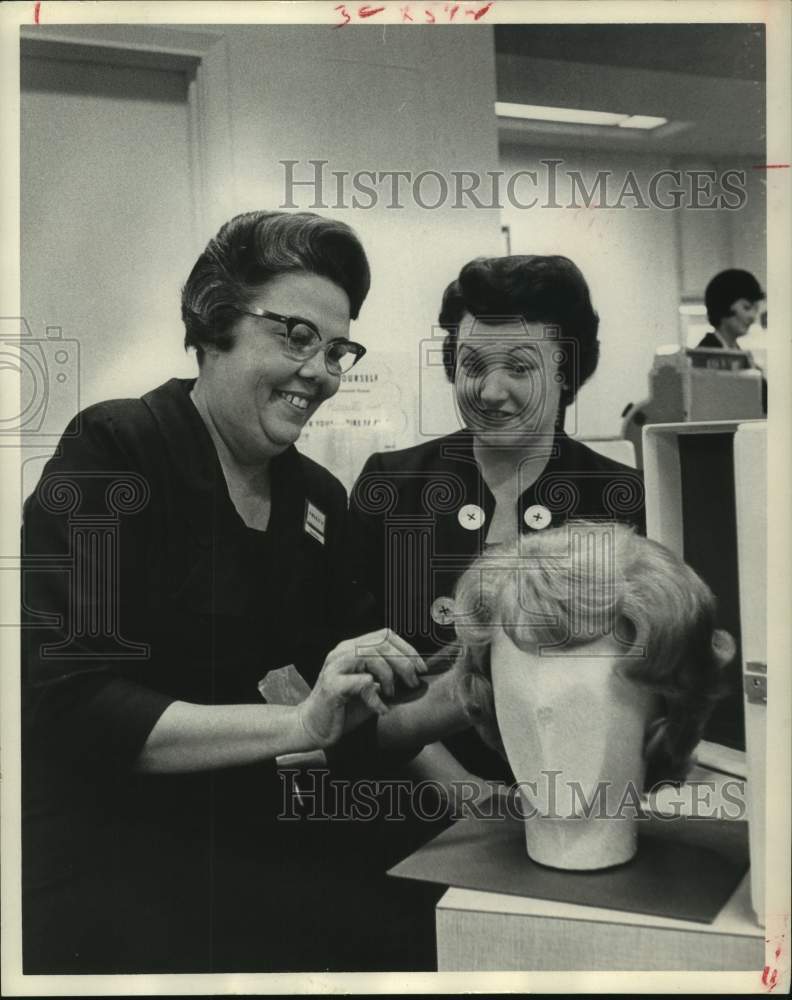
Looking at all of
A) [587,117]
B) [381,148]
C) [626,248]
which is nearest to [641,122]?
[587,117]

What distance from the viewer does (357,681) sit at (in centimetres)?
185

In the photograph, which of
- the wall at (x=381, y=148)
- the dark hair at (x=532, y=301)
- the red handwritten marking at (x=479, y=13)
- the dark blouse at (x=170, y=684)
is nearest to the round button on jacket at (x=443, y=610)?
the dark blouse at (x=170, y=684)

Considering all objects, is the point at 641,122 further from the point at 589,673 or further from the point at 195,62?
the point at 589,673

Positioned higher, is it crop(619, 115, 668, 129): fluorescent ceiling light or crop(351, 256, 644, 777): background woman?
crop(619, 115, 668, 129): fluorescent ceiling light

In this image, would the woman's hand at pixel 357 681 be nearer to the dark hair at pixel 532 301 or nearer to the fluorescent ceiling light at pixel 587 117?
the dark hair at pixel 532 301

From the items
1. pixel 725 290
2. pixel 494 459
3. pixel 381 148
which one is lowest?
pixel 494 459

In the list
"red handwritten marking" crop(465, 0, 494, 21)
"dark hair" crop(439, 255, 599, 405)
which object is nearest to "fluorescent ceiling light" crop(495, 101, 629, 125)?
"red handwritten marking" crop(465, 0, 494, 21)

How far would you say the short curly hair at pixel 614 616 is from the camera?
1719 millimetres

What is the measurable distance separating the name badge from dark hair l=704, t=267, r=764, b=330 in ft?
2.86

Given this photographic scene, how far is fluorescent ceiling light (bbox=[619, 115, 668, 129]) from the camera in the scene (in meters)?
1.89

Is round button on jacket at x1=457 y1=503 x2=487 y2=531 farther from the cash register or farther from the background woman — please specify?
the cash register

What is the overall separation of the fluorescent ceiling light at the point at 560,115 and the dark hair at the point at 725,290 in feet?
1.24

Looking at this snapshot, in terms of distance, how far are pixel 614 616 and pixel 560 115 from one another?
3.29 ft

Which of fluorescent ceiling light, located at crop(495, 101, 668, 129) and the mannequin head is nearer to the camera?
the mannequin head
